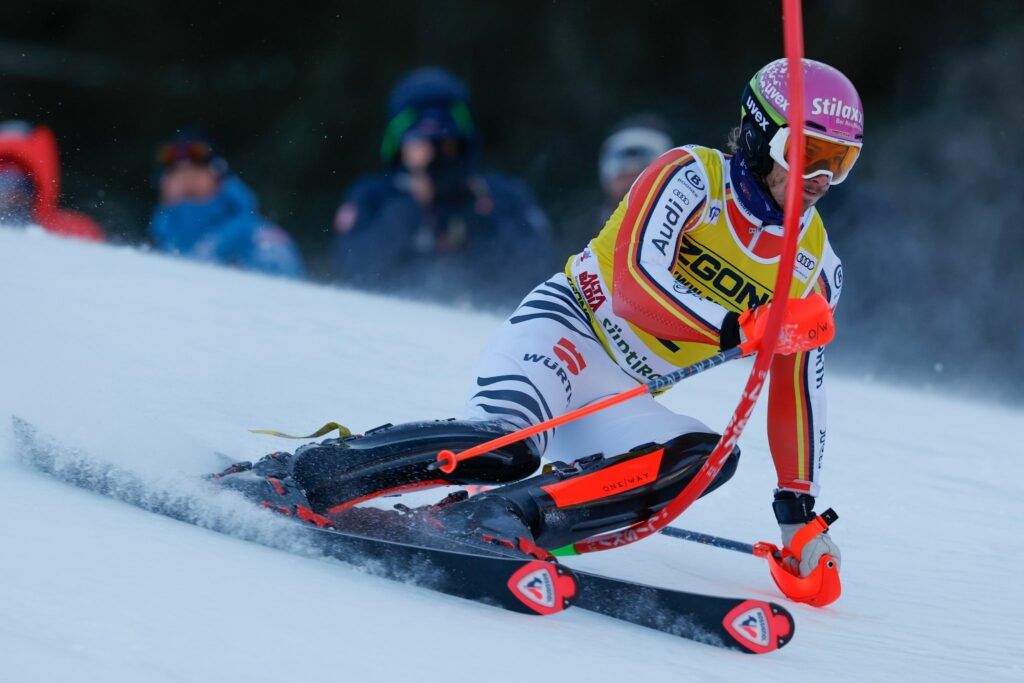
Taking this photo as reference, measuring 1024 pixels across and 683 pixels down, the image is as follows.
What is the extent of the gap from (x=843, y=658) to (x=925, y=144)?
26.3ft

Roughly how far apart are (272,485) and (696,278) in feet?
3.61

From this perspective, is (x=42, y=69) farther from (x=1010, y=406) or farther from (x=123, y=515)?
(x=123, y=515)

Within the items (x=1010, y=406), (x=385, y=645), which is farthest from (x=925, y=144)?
(x=385, y=645)

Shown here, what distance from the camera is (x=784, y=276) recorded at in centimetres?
242

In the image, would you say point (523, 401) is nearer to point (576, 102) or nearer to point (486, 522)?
point (486, 522)

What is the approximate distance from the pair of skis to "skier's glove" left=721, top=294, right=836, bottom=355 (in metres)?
0.51

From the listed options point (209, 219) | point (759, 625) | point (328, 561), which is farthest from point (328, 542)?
point (209, 219)

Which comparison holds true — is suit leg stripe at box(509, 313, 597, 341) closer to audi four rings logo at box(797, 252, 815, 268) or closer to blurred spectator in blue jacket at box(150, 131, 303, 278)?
audi four rings logo at box(797, 252, 815, 268)

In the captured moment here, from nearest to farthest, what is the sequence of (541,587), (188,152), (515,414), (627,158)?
(541,587) → (515,414) → (627,158) → (188,152)

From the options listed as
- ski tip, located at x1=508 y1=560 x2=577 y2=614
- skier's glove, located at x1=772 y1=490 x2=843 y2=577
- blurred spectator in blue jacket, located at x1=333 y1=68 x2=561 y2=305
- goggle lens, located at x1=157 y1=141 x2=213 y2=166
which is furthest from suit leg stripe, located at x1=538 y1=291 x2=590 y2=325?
goggle lens, located at x1=157 y1=141 x2=213 y2=166

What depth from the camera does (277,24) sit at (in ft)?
42.5

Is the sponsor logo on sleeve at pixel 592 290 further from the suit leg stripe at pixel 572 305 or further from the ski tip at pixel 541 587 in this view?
the ski tip at pixel 541 587

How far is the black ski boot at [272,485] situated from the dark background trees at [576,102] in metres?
5.20

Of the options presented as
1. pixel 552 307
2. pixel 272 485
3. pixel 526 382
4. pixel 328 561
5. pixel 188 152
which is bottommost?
pixel 328 561
